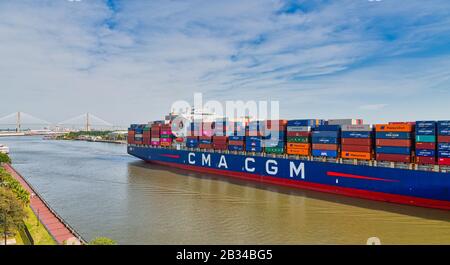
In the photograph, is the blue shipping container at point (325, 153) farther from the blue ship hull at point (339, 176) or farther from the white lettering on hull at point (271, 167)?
the white lettering on hull at point (271, 167)

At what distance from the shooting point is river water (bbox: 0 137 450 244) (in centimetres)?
1400

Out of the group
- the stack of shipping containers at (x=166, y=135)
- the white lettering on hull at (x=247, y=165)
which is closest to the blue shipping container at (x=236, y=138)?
the white lettering on hull at (x=247, y=165)

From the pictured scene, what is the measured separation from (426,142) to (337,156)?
19.0ft

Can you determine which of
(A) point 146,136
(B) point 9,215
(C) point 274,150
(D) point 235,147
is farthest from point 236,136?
(B) point 9,215

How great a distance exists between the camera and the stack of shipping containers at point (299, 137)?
24469 millimetres

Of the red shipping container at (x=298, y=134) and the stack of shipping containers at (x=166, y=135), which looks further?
the stack of shipping containers at (x=166, y=135)

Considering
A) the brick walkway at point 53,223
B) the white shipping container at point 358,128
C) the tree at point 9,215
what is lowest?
the brick walkway at point 53,223

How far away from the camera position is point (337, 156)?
73.6ft

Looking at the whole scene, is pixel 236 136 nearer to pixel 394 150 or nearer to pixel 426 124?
pixel 394 150

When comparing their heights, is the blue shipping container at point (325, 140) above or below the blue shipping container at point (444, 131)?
below

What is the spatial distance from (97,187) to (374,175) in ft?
70.7

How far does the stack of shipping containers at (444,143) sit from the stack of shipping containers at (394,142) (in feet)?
5.45

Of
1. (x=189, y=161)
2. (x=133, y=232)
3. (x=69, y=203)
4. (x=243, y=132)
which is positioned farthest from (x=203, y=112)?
(x=133, y=232)
